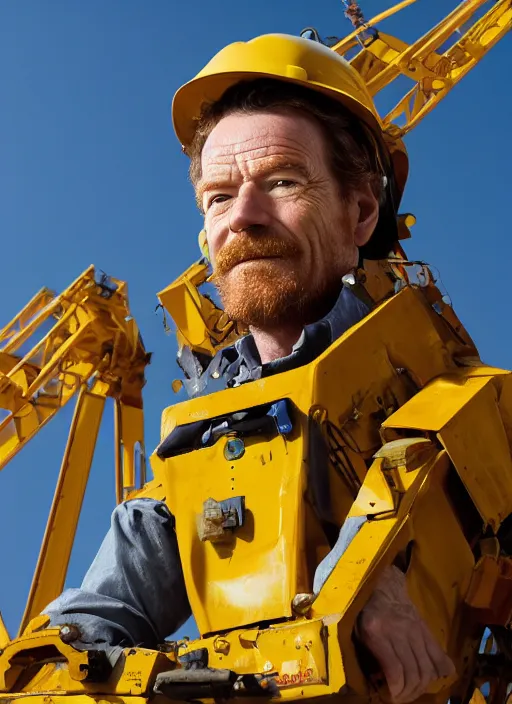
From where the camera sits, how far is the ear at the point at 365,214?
3.00m

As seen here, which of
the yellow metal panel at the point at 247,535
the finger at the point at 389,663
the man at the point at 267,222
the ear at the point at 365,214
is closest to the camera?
the finger at the point at 389,663

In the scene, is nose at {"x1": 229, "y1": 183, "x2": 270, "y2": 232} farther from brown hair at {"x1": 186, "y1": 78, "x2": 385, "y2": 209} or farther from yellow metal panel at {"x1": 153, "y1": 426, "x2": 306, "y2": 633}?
yellow metal panel at {"x1": 153, "y1": 426, "x2": 306, "y2": 633}

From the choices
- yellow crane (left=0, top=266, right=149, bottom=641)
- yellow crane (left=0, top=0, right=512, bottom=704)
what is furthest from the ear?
yellow crane (left=0, top=266, right=149, bottom=641)

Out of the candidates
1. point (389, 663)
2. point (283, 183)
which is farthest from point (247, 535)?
point (283, 183)

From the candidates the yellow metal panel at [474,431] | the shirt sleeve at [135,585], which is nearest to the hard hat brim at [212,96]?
the yellow metal panel at [474,431]

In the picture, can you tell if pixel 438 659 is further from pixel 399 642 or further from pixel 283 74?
pixel 283 74

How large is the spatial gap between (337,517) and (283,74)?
1.31 m

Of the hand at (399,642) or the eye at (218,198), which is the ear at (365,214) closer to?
the eye at (218,198)

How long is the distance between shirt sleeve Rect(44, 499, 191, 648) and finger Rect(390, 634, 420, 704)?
748 mm

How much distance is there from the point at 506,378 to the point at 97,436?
7503 millimetres

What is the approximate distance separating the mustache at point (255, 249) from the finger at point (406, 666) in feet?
3.77

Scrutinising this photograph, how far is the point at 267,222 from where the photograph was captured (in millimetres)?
2775

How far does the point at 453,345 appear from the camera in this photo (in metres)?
2.86

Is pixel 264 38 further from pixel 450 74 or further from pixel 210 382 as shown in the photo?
pixel 450 74
